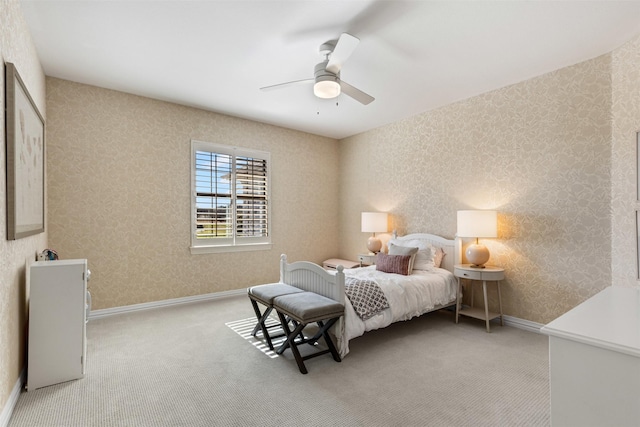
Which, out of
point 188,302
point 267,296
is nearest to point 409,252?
point 267,296

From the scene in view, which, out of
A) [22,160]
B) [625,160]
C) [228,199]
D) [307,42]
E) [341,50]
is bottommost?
[228,199]

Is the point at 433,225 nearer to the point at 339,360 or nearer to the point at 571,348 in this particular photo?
the point at 339,360

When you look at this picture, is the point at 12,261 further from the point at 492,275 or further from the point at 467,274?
the point at 492,275

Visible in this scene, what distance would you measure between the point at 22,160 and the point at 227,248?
9.32 ft

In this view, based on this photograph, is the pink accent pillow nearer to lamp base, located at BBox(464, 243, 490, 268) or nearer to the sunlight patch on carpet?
lamp base, located at BBox(464, 243, 490, 268)

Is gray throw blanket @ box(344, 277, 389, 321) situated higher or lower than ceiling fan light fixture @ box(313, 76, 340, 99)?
lower

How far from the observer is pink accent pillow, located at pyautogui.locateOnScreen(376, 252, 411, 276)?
3816 mm

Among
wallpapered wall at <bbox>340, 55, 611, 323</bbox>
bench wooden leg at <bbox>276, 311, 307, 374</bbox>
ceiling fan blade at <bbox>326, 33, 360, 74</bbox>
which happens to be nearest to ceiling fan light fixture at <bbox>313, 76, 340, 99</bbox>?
ceiling fan blade at <bbox>326, 33, 360, 74</bbox>

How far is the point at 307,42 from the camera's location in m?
2.78

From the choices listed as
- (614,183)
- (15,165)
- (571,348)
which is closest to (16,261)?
(15,165)

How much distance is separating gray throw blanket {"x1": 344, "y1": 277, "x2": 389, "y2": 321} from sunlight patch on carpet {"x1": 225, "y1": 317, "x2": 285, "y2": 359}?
2.80 feet

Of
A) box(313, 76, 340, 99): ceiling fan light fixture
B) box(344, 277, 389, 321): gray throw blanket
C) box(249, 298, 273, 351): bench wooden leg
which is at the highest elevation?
box(313, 76, 340, 99): ceiling fan light fixture

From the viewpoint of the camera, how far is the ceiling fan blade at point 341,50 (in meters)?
2.40

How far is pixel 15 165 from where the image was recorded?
6.57ft
